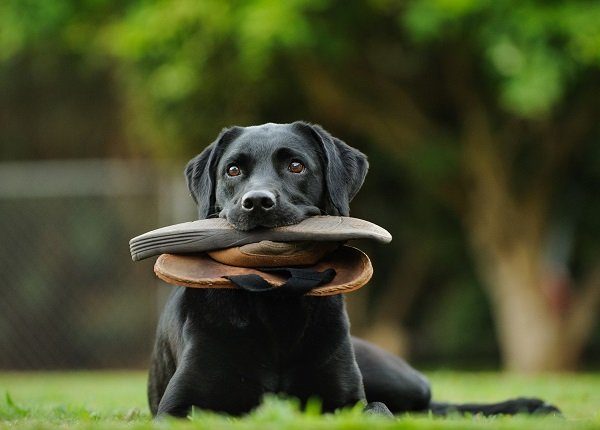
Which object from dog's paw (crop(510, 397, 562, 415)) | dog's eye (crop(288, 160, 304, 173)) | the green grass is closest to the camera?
the green grass

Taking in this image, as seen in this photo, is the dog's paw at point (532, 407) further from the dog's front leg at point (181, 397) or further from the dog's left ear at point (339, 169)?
the dog's front leg at point (181, 397)

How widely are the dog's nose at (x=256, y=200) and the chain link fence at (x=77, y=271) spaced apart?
34.3 feet

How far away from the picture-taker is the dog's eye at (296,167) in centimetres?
507

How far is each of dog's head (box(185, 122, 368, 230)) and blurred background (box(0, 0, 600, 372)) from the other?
5569 mm

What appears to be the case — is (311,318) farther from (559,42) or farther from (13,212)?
(13,212)

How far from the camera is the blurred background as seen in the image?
1123 centimetres

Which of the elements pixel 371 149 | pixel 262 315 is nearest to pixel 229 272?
pixel 262 315

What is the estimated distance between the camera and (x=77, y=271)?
50.2 feet

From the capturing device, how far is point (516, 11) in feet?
35.2

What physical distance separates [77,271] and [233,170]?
1067 cm

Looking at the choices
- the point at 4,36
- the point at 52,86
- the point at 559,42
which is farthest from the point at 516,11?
the point at 52,86

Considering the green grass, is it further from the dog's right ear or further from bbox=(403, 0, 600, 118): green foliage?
bbox=(403, 0, 600, 118): green foliage

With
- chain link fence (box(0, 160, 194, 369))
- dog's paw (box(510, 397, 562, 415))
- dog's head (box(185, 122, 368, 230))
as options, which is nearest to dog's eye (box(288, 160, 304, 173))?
dog's head (box(185, 122, 368, 230))

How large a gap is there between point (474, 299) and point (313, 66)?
5.74m
